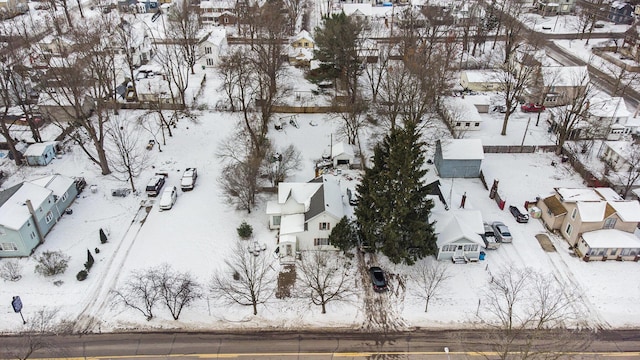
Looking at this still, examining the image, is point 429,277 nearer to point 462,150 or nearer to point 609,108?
point 462,150

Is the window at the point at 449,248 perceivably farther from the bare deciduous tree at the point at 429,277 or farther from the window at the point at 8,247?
the window at the point at 8,247

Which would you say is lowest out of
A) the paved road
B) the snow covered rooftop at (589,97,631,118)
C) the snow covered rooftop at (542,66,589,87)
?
the paved road

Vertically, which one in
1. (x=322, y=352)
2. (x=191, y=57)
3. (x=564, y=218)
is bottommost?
(x=322, y=352)

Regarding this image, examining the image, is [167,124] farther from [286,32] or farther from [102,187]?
[286,32]

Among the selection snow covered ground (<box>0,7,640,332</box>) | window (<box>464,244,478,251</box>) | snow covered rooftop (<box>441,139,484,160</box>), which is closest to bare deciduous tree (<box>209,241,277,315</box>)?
snow covered ground (<box>0,7,640,332</box>)

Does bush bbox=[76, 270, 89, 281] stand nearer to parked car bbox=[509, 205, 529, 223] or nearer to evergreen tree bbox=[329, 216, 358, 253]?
evergreen tree bbox=[329, 216, 358, 253]

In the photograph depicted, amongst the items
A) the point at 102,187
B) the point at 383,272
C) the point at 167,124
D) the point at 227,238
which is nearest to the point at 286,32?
the point at 167,124
